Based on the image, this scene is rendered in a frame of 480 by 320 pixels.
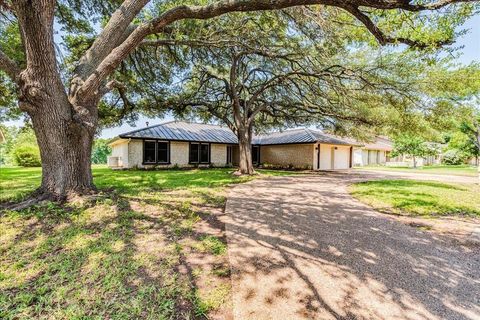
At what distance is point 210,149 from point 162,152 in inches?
164

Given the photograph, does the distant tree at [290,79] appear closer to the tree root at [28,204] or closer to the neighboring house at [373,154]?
the tree root at [28,204]

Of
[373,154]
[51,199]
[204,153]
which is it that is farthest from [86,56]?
[373,154]

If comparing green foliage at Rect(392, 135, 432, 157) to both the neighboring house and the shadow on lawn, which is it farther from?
the shadow on lawn

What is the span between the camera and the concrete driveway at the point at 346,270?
2219 mm

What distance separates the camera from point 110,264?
2977mm

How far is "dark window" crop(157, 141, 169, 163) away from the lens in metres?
17.6

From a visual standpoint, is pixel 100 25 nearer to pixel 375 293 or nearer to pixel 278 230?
pixel 278 230

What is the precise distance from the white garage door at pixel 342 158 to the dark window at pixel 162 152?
14.9 meters

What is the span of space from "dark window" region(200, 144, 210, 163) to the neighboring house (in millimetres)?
19474

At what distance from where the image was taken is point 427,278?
2777mm

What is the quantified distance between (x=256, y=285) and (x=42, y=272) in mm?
2606

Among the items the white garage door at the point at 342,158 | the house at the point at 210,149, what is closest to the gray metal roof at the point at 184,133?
the house at the point at 210,149

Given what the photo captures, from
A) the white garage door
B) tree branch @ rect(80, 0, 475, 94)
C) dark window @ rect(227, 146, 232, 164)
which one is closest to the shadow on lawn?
tree branch @ rect(80, 0, 475, 94)

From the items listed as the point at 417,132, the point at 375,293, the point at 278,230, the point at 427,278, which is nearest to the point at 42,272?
the point at 278,230
